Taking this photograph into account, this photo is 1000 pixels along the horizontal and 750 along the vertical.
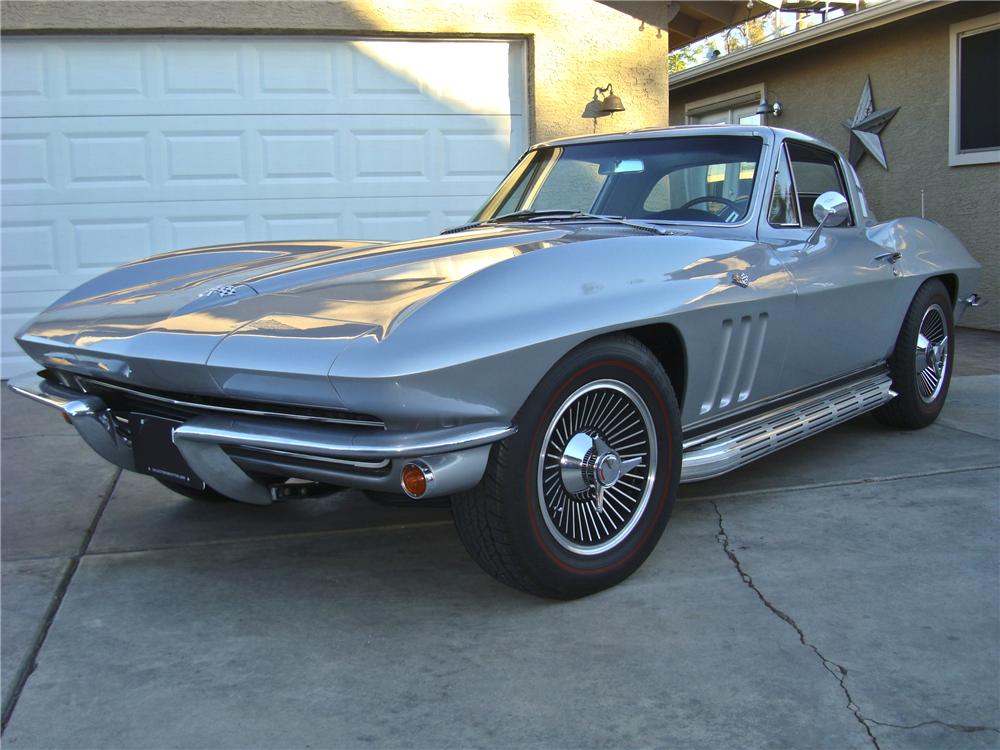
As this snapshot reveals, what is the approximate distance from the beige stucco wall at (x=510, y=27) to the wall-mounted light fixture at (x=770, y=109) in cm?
463

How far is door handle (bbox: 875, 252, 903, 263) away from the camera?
4406mm

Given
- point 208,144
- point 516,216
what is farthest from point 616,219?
point 208,144

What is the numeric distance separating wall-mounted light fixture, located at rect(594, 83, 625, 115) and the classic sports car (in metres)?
3.63

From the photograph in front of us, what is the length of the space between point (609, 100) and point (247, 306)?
550 centimetres

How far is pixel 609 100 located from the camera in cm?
764

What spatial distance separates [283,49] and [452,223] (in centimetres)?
180

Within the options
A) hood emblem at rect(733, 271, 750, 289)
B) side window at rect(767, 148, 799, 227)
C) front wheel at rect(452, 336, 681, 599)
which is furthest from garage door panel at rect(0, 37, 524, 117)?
front wheel at rect(452, 336, 681, 599)

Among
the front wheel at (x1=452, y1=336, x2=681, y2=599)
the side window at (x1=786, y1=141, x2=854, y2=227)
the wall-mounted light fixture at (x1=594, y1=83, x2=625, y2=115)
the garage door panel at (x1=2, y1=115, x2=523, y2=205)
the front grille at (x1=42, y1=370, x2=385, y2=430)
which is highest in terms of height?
the wall-mounted light fixture at (x1=594, y1=83, x2=625, y2=115)

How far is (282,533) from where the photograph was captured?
11.8ft

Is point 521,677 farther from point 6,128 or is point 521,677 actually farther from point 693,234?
point 6,128

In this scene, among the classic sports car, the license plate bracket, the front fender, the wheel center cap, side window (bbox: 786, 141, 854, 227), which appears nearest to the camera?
the front fender

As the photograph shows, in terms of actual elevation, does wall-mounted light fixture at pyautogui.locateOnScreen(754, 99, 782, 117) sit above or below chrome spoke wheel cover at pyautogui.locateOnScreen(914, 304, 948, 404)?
above

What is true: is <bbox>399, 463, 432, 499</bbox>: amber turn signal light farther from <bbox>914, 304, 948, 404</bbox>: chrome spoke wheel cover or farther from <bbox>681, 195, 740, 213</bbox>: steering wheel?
<bbox>914, 304, 948, 404</bbox>: chrome spoke wheel cover

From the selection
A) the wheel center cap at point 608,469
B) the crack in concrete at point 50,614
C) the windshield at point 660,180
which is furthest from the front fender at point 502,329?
the crack in concrete at point 50,614
